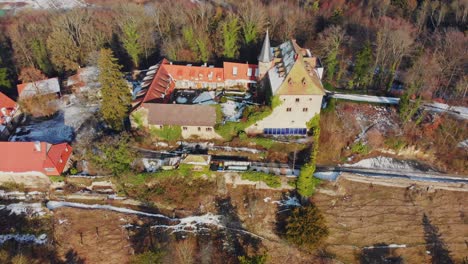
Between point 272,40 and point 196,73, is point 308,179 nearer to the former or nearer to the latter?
point 196,73

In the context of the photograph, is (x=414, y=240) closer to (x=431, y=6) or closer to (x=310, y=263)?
(x=310, y=263)

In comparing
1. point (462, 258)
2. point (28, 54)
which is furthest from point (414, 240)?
point (28, 54)

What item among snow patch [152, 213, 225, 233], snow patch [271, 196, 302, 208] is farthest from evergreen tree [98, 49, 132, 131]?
snow patch [271, 196, 302, 208]

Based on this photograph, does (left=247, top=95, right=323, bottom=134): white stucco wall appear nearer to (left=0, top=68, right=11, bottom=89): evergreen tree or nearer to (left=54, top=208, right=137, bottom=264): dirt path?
(left=54, top=208, right=137, bottom=264): dirt path

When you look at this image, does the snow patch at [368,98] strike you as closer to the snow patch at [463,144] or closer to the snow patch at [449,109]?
the snow patch at [449,109]

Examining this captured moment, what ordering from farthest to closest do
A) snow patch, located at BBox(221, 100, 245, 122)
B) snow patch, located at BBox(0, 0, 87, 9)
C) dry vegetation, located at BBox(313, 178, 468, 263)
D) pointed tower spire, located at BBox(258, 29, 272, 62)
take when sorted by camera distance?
snow patch, located at BBox(0, 0, 87, 9), snow patch, located at BBox(221, 100, 245, 122), pointed tower spire, located at BBox(258, 29, 272, 62), dry vegetation, located at BBox(313, 178, 468, 263)
